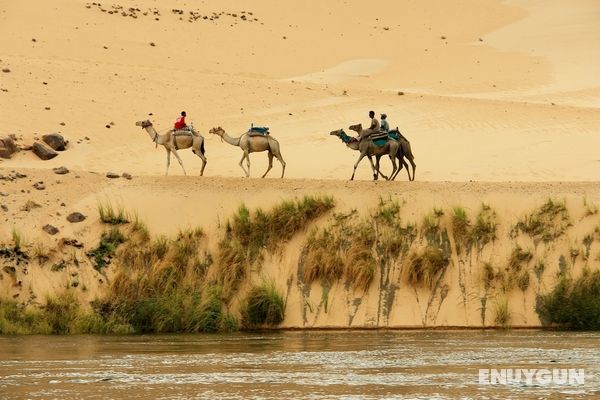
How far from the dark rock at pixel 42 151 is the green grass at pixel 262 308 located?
12574 millimetres

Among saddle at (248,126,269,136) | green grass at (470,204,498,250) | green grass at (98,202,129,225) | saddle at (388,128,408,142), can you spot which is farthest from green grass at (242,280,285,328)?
saddle at (248,126,269,136)

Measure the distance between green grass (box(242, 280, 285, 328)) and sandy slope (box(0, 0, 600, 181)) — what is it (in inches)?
433

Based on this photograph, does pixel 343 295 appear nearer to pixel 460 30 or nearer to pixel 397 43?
pixel 397 43

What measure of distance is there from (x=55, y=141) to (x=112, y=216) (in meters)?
10.5

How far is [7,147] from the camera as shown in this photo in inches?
1351

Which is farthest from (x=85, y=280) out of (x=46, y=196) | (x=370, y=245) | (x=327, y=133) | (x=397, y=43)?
(x=397, y=43)

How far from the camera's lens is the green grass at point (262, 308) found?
78.3 ft

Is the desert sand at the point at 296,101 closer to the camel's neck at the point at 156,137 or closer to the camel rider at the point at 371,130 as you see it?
the camel rider at the point at 371,130

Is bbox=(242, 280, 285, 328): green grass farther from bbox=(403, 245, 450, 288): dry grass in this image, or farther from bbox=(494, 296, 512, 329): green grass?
bbox=(494, 296, 512, 329): green grass

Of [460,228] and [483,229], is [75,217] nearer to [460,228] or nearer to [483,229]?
[460,228]

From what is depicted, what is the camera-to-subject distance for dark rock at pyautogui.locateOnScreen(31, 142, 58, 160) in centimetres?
3497

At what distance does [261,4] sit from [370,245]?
1528 inches

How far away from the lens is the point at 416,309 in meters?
24.3

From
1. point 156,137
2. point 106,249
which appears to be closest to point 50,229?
point 106,249
